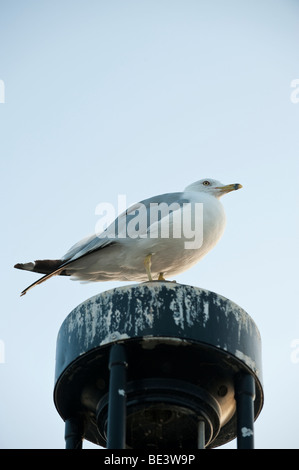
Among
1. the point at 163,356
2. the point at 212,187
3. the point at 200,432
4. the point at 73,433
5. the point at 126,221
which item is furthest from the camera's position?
the point at 212,187

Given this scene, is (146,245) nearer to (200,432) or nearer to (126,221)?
(126,221)

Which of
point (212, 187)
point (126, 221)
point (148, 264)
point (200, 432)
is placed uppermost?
point (212, 187)

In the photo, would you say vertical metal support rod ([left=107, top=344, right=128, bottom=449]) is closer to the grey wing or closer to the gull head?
the grey wing

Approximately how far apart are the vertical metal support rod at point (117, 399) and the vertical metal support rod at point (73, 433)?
1.23 metres

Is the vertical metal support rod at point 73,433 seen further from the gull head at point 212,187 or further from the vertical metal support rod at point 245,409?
the gull head at point 212,187

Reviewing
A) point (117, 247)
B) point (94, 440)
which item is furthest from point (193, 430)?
point (117, 247)

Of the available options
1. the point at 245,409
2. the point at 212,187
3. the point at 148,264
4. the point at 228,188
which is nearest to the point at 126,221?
the point at 148,264

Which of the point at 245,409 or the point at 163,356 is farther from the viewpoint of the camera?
the point at 163,356

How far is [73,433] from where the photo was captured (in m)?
9.41

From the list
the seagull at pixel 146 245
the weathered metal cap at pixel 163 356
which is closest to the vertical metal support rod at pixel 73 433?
the weathered metal cap at pixel 163 356

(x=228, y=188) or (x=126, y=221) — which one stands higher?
(x=228, y=188)

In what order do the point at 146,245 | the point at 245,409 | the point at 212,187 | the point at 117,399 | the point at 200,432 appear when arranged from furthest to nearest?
the point at 212,187 → the point at 146,245 → the point at 200,432 → the point at 245,409 → the point at 117,399

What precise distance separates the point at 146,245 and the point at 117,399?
9.47ft
